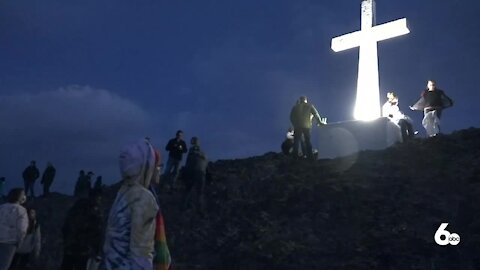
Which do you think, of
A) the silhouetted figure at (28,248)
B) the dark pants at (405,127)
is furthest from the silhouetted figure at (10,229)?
the dark pants at (405,127)

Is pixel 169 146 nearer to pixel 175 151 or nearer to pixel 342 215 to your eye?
pixel 175 151

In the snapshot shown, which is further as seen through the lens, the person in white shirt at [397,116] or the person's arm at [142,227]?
the person in white shirt at [397,116]

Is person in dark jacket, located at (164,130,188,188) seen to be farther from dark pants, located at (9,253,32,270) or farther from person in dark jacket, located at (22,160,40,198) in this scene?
person in dark jacket, located at (22,160,40,198)

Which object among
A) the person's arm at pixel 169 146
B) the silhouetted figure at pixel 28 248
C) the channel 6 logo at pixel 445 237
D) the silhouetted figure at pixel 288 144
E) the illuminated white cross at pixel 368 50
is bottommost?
the silhouetted figure at pixel 28 248

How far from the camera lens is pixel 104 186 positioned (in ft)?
63.6

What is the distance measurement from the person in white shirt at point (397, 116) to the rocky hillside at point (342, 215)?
49.3 inches

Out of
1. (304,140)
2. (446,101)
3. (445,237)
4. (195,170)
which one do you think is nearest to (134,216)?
(445,237)

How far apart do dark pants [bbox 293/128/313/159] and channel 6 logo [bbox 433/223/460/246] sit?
462cm

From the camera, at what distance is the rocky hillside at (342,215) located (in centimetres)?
999

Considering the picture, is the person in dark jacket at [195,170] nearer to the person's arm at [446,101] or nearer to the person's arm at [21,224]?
the person's arm at [21,224]

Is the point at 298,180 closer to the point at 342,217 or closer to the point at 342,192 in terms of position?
the point at 342,192

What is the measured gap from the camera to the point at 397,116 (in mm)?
15961

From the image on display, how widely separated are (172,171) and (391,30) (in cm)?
760

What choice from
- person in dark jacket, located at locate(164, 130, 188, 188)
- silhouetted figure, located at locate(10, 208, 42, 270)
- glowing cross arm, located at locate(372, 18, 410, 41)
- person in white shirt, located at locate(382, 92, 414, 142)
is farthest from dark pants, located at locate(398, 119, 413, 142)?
silhouetted figure, located at locate(10, 208, 42, 270)
